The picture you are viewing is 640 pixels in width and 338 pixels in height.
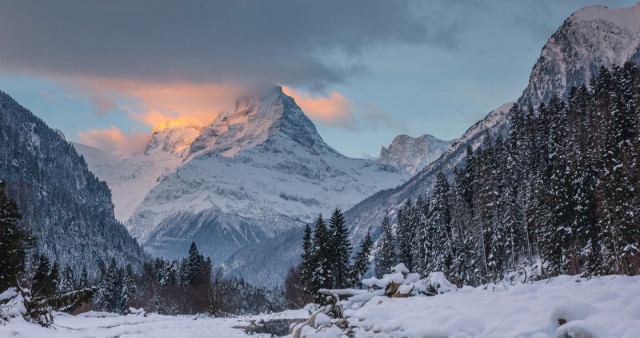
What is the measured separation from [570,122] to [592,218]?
17.5 meters

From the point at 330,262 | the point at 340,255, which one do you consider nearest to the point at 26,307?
the point at 330,262

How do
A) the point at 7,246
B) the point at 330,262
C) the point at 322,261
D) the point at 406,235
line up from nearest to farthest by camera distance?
the point at 7,246 → the point at 322,261 → the point at 330,262 → the point at 406,235

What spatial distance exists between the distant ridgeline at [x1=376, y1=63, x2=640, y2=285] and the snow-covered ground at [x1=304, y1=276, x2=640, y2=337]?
18198 mm

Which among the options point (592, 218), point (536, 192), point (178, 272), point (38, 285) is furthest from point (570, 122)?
point (178, 272)

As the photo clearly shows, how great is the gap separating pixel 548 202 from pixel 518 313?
43.6 meters

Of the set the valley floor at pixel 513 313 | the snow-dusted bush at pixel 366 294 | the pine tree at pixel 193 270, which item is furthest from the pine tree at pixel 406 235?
the valley floor at pixel 513 313

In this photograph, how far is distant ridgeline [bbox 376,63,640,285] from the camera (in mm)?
39125

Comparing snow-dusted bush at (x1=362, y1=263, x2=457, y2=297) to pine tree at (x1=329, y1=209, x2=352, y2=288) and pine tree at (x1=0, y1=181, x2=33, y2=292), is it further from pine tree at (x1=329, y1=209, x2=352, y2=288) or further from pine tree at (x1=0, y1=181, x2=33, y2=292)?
pine tree at (x1=329, y1=209, x2=352, y2=288)

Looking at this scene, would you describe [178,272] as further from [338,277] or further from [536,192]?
[536,192]

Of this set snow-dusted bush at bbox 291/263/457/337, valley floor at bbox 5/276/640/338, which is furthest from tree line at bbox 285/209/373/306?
valley floor at bbox 5/276/640/338

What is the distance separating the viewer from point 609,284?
949 centimetres

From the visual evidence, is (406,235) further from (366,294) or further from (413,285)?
(413,285)

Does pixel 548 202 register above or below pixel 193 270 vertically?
above

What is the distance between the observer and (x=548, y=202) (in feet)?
157
